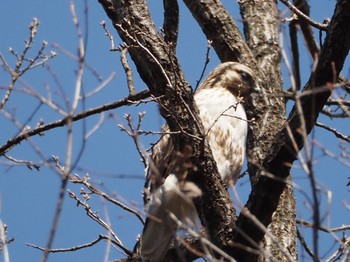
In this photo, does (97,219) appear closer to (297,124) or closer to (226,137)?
(226,137)

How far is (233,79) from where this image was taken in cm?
575

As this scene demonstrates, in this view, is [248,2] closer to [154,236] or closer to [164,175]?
[164,175]

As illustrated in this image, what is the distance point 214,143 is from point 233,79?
2.26 ft

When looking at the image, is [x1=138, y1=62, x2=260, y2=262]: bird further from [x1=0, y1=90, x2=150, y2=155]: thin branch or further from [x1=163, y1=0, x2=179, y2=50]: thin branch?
[x1=163, y1=0, x2=179, y2=50]: thin branch

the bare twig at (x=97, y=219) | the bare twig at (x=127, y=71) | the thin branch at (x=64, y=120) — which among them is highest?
the bare twig at (x=127, y=71)

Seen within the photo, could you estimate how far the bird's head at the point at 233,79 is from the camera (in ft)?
18.2

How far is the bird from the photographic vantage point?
4734 mm

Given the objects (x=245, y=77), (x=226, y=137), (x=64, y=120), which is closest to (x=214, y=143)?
(x=226, y=137)

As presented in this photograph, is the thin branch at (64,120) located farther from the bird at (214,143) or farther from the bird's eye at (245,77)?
the bird's eye at (245,77)

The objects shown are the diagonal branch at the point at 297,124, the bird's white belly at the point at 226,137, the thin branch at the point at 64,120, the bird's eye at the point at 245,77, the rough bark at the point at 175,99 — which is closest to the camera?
the diagonal branch at the point at 297,124

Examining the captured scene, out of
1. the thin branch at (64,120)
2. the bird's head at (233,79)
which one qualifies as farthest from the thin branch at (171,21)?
the bird's head at (233,79)

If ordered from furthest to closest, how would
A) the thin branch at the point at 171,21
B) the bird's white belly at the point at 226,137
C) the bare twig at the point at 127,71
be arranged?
the bare twig at the point at 127,71
the bird's white belly at the point at 226,137
the thin branch at the point at 171,21

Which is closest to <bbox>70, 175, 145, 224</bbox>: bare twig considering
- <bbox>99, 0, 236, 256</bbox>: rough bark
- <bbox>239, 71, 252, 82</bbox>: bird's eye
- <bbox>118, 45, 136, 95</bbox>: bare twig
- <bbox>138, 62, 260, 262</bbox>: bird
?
<bbox>138, 62, 260, 262</bbox>: bird

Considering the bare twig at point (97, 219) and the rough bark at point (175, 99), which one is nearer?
the rough bark at point (175, 99)
